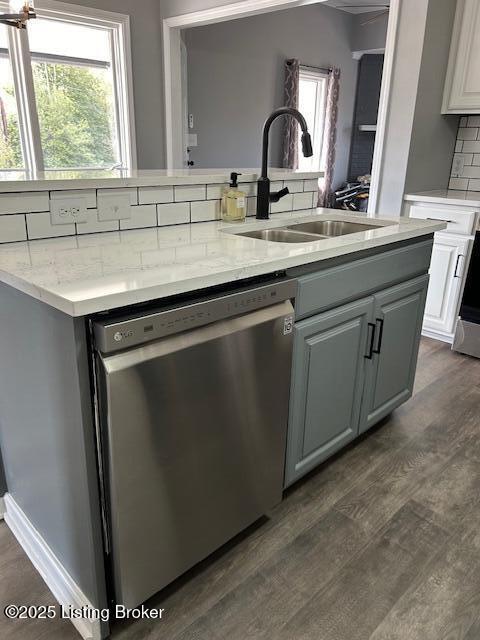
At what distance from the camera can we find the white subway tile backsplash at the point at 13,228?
1.40 metres

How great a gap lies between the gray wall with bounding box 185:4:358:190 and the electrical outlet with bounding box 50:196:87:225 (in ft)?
A: 11.4

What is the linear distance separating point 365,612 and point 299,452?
1.66 ft

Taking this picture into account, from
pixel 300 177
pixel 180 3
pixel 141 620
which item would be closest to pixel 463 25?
pixel 300 177

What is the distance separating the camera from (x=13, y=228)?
1425 mm

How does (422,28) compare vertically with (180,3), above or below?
below

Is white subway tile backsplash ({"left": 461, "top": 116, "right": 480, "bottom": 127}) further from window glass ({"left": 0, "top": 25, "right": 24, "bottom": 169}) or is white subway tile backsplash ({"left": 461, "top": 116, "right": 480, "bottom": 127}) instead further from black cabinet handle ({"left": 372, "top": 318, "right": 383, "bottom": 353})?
window glass ({"left": 0, "top": 25, "right": 24, "bottom": 169})

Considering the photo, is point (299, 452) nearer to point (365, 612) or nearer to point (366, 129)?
point (365, 612)

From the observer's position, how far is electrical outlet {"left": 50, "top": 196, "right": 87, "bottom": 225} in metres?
1.51

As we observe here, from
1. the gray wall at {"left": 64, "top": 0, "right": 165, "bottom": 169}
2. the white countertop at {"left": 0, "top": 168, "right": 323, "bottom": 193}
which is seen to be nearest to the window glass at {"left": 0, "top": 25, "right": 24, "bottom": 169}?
the gray wall at {"left": 64, "top": 0, "right": 165, "bottom": 169}

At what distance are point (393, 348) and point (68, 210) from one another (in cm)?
138

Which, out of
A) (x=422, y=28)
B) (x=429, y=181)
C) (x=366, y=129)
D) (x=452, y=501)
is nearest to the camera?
(x=452, y=501)

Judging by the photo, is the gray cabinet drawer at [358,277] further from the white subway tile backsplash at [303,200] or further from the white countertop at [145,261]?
the white subway tile backsplash at [303,200]

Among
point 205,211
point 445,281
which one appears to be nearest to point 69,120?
point 205,211

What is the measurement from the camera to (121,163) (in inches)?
168
